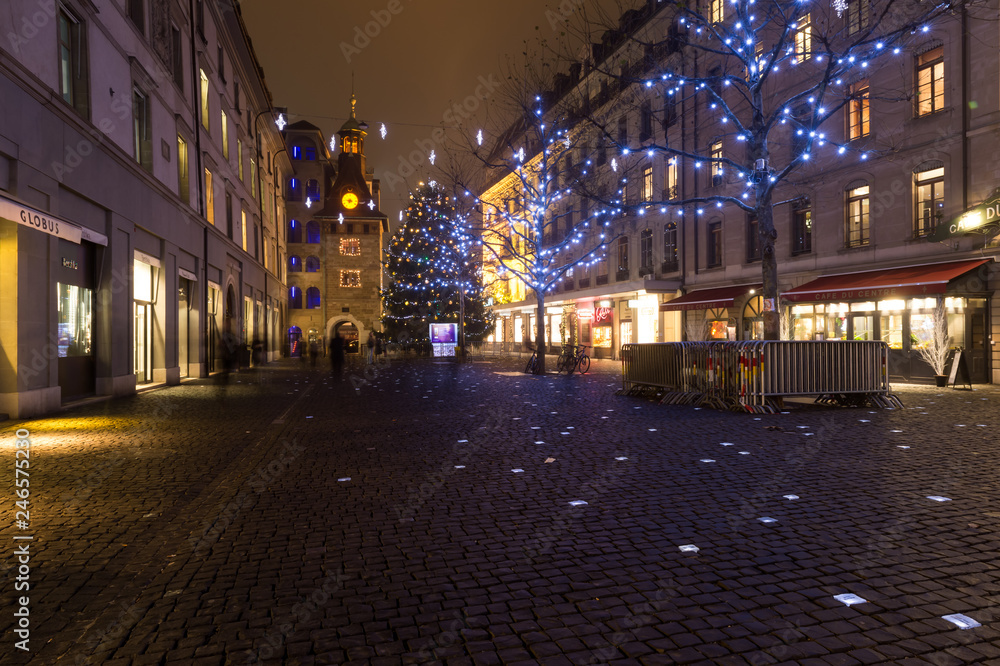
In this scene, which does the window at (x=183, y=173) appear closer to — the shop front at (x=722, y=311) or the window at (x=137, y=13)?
the window at (x=137, y=13)

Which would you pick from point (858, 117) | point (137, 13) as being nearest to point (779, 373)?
point (858, 117)

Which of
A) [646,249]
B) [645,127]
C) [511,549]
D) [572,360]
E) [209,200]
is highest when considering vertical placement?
[645,127]

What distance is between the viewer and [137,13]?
707 inches

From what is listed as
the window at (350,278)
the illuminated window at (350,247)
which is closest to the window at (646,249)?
the window at (350,278)

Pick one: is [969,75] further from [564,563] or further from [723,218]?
[564,563]

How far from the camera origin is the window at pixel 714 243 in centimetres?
2833

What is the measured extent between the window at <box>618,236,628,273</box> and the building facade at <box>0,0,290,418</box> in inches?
788

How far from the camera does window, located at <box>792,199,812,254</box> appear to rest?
23312 millimetres

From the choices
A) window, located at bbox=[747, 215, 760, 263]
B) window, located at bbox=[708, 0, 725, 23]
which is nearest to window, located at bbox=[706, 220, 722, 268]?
window, located at bbox=[747, 215, 760, 263]

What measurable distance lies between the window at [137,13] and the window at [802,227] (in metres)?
22.1

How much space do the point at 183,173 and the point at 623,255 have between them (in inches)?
885

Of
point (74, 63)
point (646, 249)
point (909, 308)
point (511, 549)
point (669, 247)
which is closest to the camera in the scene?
point (511, 549)

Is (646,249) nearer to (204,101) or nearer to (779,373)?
(204,101)

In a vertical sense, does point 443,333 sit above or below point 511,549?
above
